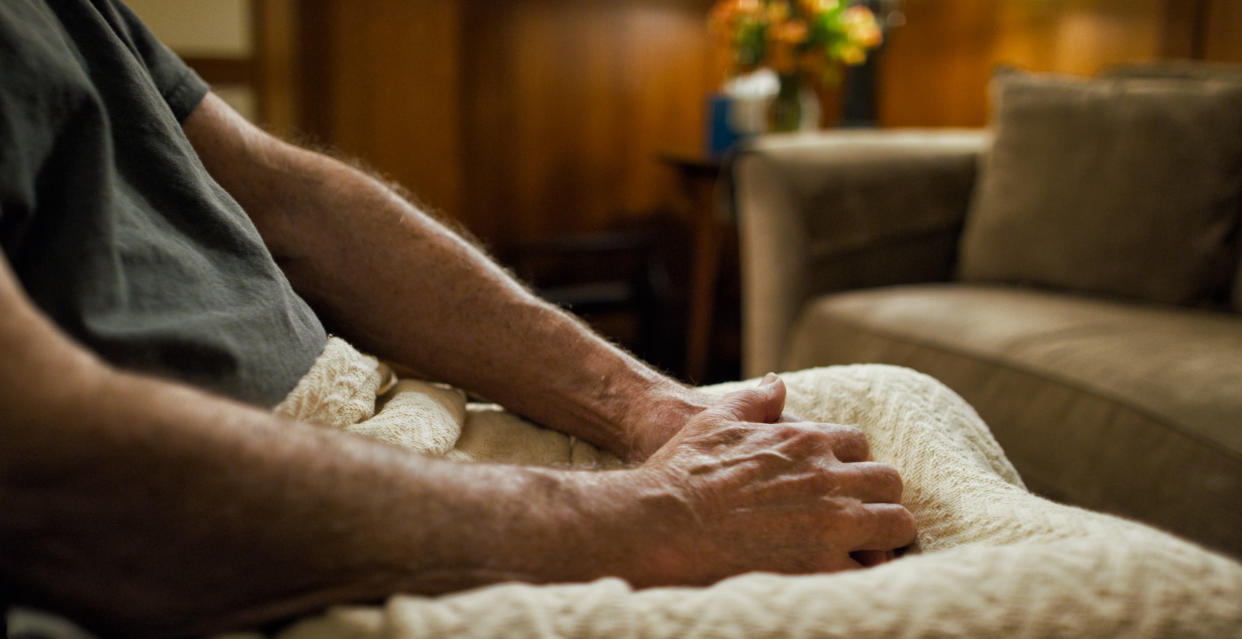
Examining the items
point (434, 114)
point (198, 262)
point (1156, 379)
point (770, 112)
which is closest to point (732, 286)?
point (770, 112)

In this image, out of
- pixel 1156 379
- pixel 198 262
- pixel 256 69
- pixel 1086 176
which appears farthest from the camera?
pixel 256 69

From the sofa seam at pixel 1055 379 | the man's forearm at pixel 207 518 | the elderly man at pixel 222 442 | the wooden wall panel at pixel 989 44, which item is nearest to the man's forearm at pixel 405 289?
the elderly man at pixel 222 442

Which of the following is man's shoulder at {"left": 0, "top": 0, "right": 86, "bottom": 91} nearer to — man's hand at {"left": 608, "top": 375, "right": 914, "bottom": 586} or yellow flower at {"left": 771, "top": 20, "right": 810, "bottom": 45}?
man's hand at {"left": 608, "top": 375, "right": 914, "bottom": 586}

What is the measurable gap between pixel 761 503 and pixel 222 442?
315 mm

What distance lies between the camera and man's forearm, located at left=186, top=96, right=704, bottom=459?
0.77 m

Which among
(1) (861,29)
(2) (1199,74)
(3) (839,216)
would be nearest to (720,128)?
(1) (861,29)

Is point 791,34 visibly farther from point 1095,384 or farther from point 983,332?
point 1095,384

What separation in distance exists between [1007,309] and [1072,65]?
1513 millimetres

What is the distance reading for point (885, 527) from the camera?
22.5 inches

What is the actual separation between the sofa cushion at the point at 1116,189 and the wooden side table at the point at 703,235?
0.78 meters

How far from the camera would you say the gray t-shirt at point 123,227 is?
1.53 ft

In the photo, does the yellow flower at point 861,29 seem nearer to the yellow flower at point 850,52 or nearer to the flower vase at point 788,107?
the yellow flower at point 850,52

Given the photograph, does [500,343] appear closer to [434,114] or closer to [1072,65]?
[434,114]

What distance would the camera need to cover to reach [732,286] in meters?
3.35
